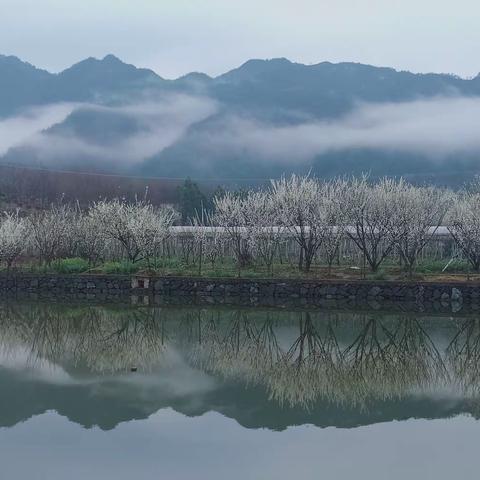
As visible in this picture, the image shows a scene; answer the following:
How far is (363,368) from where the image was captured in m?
11.2

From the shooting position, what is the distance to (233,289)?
22203 mm

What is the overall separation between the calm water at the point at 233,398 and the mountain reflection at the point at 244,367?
1.6 inches

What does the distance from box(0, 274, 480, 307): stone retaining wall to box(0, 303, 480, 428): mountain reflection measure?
3484 millimetres

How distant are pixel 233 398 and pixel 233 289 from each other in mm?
12750

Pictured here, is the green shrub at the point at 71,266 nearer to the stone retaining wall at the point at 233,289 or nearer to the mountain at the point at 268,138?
the stone retaining wall at the point at 233,289

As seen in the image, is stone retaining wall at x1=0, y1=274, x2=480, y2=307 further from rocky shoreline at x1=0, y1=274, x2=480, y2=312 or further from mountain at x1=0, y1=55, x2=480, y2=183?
mountain at x1=0, y1=55, x2=480, y2=183

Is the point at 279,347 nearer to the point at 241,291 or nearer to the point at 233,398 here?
the point at 233,398

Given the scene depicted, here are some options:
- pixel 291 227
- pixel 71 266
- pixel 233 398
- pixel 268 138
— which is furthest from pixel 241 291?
pixel 268 138

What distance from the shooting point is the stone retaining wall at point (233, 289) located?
67.8 feet

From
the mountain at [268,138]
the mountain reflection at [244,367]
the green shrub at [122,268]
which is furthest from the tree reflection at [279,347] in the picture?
the mountain at [268,138]

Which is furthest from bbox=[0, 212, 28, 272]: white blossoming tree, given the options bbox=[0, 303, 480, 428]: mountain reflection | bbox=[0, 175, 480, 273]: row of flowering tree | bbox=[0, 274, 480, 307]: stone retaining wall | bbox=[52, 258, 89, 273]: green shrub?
bbox=[0, 303, 480, 428]: mountain reflection

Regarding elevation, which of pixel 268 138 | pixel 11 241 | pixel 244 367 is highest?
pixel 268 138

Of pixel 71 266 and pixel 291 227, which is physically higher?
pixel 291 227

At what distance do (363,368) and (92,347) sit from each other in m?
5.55
